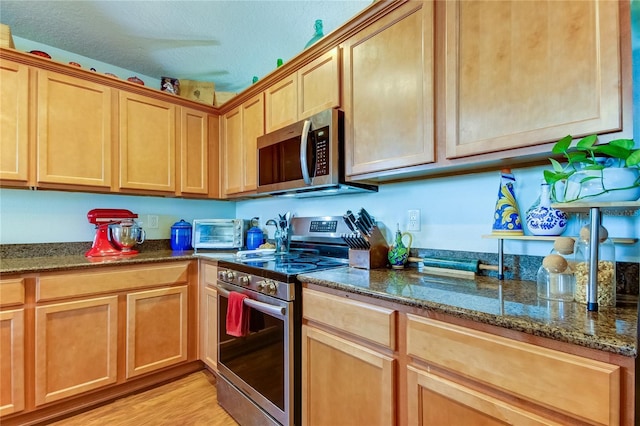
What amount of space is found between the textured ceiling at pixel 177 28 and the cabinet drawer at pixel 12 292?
5.61 ft

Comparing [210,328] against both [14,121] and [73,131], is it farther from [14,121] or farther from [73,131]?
[14,121]

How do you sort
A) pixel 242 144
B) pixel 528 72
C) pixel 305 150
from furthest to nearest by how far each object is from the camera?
1. pixel 242 144
2. pixel 305 150
3. pixel 528 72

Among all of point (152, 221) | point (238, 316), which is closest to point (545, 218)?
point (238, 316)

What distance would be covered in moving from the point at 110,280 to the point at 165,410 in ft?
2.91

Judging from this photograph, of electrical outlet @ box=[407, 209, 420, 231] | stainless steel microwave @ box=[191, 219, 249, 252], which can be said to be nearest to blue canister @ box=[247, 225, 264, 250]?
stainless steel microwave @ box=[191, 219, 249, 252]

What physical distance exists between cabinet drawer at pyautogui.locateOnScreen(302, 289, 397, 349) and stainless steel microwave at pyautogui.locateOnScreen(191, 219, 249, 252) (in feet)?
4.50

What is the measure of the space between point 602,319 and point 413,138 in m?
0.90

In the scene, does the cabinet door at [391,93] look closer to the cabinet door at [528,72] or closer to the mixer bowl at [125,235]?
the cabinet door at [528,72]

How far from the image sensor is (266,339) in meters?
1.50

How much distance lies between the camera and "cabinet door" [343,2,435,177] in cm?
129

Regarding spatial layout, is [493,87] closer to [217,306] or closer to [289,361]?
[289,361]

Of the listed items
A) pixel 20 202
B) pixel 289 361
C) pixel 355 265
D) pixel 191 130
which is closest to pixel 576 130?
pixel 355 265

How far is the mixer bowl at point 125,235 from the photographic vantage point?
2.27m

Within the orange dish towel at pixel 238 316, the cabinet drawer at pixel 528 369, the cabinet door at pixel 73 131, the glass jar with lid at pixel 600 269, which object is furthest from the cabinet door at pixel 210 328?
the glass jar with lid at pixel 600 269
